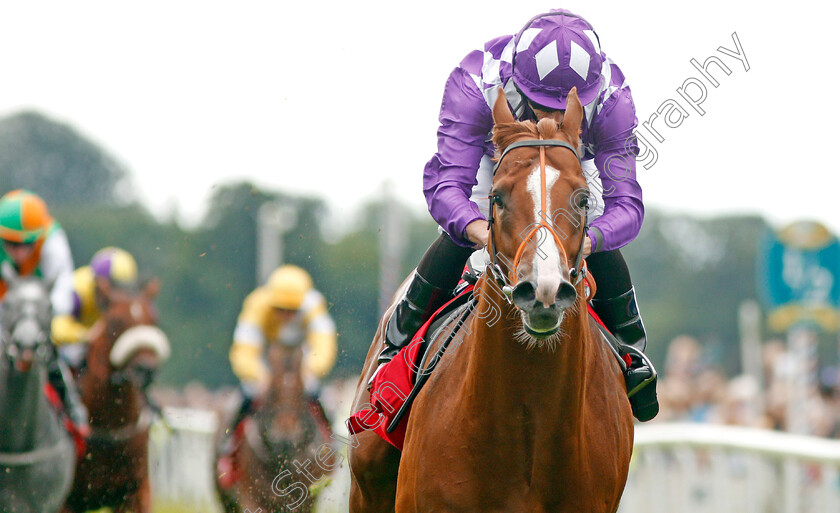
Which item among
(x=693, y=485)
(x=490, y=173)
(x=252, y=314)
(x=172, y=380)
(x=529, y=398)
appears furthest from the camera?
(x=172, y=380)

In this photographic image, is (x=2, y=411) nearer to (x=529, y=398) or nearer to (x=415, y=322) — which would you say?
(x=415, y=322)

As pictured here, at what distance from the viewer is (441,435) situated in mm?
3809

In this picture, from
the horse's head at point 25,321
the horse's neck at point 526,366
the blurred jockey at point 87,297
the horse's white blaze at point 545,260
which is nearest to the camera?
the horse's white blaze at point 545,260

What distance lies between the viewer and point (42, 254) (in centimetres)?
715

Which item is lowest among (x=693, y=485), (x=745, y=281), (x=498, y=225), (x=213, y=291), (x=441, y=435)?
(x=745, y=281)

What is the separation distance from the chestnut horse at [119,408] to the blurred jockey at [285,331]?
87 centimetres

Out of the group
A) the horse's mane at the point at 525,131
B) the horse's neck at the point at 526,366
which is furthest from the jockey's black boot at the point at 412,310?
the horse's mane at the point at 525,131

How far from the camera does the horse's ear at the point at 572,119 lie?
355cm

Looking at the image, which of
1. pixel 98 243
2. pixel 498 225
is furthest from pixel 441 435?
pixel 98 243

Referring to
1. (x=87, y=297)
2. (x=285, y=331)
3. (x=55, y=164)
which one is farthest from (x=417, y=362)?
(x=55, y=164)

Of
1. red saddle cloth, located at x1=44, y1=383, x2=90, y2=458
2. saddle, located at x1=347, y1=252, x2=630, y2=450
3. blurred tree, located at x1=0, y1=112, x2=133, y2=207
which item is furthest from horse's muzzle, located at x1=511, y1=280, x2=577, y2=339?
blurred tree, located at x1=0, y1=112, x2=133, y2=207

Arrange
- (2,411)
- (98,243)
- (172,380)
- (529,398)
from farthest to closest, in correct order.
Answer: (98,243)
(172,380)
(2,411)
(529,398)

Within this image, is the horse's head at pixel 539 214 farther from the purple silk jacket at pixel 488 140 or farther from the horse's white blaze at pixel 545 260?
the purple silk jacket at pixel 488 140

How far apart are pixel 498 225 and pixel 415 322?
4.46ft
